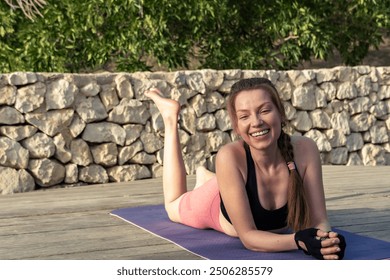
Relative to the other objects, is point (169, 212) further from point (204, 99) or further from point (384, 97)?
point (384, 97)

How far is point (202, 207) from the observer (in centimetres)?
434

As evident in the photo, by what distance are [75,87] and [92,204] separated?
1.96 meters

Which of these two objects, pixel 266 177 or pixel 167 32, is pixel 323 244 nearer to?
pixel 266 177

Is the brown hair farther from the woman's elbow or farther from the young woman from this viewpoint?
the woman's elbow

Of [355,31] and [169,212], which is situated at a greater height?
[355,31]

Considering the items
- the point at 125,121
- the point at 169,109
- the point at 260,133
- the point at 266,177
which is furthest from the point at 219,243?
the point at 125,121

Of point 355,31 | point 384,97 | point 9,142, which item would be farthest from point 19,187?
point 355,31

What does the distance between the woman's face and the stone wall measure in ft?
12.9

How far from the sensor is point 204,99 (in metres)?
8.26

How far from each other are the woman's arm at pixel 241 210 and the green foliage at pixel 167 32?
5.62 m

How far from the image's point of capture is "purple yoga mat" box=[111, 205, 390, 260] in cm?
357

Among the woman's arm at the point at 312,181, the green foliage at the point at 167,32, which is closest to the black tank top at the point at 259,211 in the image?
the woman's arm at the point at 312,181

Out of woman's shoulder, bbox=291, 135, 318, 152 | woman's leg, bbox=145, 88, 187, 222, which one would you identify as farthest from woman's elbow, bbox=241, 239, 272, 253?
woman's leg, bbox=145, 88, 187, 222

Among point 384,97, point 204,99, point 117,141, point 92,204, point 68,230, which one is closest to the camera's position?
point 68,230
